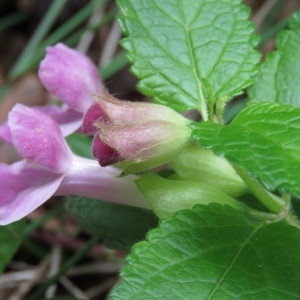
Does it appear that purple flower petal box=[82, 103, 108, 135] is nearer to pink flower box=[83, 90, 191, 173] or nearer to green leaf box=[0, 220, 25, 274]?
pink flower box=[83, 90, 191, 173]

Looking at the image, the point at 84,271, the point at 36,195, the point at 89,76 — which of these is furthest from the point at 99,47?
the point at 36,195

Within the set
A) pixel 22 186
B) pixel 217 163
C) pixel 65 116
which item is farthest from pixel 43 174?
pixel 217 163

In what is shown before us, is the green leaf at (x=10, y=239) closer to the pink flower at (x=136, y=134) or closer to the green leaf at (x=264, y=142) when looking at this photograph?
the pink flower at (x=136, y=134)

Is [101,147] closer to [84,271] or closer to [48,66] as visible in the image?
[48,66]

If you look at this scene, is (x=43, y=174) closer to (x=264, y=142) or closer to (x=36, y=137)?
(x=36, y=137)

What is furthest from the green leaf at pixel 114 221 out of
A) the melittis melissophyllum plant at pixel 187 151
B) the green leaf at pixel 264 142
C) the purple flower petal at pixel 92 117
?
the green leaf at pixel 264 142
